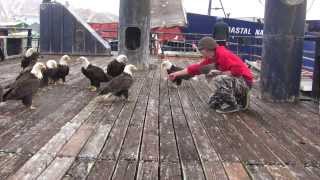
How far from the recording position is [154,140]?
5.86 meters

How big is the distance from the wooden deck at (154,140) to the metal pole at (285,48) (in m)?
0.37

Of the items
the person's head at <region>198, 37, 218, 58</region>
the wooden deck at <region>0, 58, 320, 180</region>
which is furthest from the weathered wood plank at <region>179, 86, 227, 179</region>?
the person's head at <region>198, 37, 218, 58</region>

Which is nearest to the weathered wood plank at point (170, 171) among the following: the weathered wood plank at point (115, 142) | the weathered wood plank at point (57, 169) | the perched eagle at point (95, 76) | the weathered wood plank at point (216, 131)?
the weathered wood plank at point (115, 142)

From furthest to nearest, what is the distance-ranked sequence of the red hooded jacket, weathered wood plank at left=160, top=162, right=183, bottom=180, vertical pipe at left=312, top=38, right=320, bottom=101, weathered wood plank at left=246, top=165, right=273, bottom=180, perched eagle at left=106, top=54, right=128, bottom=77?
1. perched eagle at left=106, top=54, right=128, bottom=77
2. vertical pipe at left=312, top=38, right=320, bottom=101
3. the red hooded jacket
4. weathered wood plank at left=246, top=165, right=273, bottom=180
5. weathered wood plank at left=160, top=162, right=183, bottom=180

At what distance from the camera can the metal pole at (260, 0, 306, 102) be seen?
29.7 ft

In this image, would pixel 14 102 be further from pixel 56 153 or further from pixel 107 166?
pixel 107 166

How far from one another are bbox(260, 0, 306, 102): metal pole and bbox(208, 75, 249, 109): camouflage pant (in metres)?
1.11

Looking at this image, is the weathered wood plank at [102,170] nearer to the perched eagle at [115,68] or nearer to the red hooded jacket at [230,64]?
the red hooded jacket at [230,64]

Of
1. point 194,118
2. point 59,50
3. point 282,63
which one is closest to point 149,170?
point 194,118

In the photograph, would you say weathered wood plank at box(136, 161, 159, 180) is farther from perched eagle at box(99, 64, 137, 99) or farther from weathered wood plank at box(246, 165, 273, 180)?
perched eagle at box(99, 64, 137, 99)

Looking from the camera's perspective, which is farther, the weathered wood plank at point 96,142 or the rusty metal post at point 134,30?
the rusty metal post at point 134,30

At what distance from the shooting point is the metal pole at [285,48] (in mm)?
9055

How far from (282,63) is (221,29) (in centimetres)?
908

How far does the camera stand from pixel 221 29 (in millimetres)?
18016
